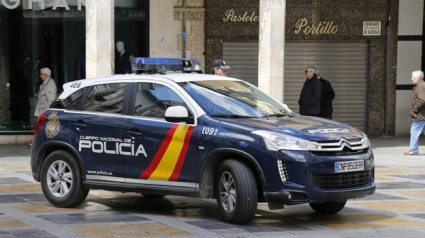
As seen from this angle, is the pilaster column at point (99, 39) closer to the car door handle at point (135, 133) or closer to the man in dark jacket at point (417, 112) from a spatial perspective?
the man in dark jacket at point (417, 112)

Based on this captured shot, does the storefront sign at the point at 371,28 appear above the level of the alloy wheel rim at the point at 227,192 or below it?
above

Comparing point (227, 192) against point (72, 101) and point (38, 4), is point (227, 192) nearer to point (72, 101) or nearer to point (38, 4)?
point (72, 101)

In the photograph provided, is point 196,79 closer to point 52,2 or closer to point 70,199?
point 70,199

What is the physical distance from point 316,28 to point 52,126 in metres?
12.4

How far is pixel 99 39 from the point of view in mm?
18453

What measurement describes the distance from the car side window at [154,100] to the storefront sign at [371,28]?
13059 millimetres

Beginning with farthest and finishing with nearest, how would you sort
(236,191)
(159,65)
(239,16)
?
(239,16) < (159,65) < (236,191)

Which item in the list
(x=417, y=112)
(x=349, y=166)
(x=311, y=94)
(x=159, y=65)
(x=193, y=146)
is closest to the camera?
(x=349, y=166)

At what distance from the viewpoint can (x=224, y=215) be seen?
10.5m

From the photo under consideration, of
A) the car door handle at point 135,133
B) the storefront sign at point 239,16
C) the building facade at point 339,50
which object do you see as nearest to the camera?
the car door handle at point 135,133

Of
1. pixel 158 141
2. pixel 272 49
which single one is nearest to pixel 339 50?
pixel 272 49

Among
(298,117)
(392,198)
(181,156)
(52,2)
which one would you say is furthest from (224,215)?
(52,2)

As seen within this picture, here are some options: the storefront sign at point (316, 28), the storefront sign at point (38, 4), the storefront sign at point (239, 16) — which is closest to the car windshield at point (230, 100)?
the storefront sign at point (38, 4)

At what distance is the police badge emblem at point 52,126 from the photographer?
11.9 meters
